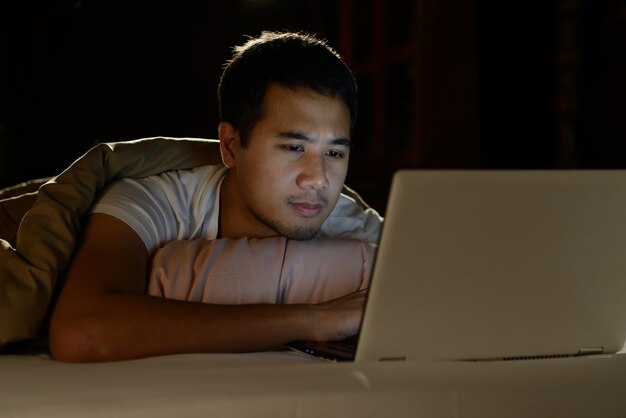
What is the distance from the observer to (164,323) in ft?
3.87

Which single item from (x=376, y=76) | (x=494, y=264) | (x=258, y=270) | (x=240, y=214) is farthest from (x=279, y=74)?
(x=376, y=76)

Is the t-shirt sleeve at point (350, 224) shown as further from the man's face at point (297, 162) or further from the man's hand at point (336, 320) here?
the man's hand at point (336, 320)

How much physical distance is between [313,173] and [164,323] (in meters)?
0.44

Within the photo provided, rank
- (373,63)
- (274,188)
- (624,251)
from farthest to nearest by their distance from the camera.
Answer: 1. (373,63)
2. (274,188)
3. (624,251)

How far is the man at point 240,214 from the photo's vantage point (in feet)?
3.88

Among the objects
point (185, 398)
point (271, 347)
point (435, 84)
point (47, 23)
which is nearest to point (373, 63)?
point (435, 84)

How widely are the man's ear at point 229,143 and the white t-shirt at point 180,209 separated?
23mm

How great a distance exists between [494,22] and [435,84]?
38 cm

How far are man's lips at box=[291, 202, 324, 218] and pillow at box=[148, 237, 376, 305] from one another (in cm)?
11

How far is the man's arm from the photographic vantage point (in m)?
1.17

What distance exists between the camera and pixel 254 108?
1636mm

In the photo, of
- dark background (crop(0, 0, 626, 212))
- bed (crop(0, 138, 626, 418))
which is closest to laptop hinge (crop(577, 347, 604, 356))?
bed (crop(0, 138, 626, 418))

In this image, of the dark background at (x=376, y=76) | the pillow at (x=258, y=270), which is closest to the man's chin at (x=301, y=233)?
the pillow at (x=258, y=270)

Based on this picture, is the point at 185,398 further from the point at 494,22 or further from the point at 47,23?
the point at 47,23
